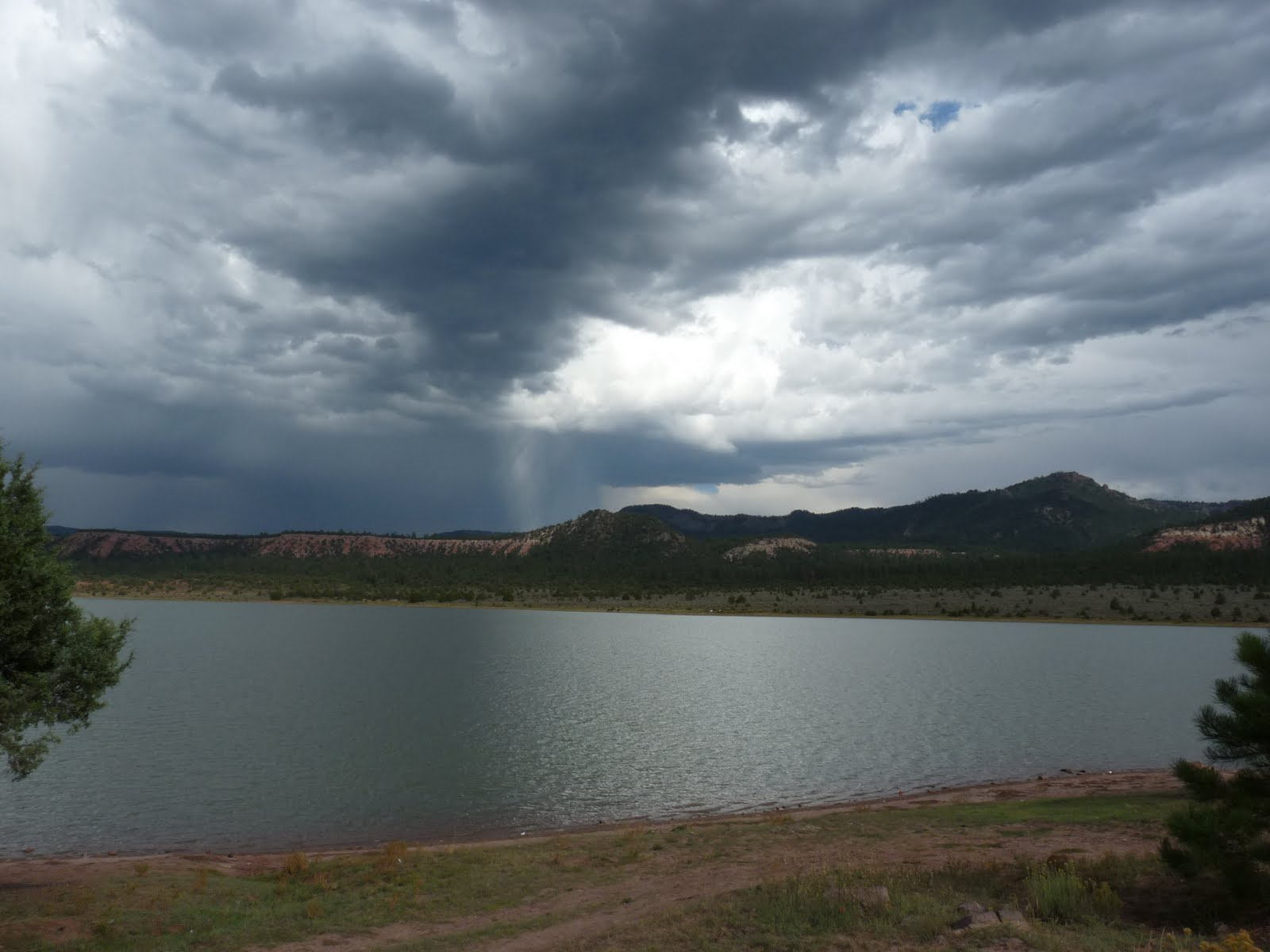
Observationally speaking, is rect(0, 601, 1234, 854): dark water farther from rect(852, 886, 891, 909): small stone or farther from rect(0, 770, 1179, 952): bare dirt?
rect(852, 886, 891, 909): small stone

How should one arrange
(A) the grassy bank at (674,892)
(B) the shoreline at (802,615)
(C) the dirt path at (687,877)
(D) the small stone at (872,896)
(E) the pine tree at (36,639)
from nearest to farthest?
1. (A) the grassy bank at (674,892)
2. (D) the small stone at (872,896)
3. (C) the dirt path at (687,877)
4. (E) the pine tree at (36,639)
5. (B) the shoreline at (802,615)

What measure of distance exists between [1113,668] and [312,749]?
7543 centimetres

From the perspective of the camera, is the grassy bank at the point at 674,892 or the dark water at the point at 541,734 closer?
the grassy bank at the point at 674,892

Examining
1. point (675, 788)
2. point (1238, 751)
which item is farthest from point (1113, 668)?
point (1238, 751)

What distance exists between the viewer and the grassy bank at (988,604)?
142875 millimetres

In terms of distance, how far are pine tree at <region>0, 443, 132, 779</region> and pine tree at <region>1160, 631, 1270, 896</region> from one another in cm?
2446

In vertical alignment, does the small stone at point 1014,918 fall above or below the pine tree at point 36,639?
below

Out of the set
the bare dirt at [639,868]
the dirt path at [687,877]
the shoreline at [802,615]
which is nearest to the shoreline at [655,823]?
the bare dirt at [639,868]

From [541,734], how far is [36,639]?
95.4 ft

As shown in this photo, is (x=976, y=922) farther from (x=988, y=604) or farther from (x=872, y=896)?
(x=988, y=604)

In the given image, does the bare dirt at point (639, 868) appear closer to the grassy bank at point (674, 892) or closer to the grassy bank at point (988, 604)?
the grassy bank at point (674, 892)

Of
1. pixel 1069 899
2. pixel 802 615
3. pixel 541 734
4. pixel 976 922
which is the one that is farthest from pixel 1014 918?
pixel 802 615

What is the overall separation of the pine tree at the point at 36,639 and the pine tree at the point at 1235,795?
2446cm

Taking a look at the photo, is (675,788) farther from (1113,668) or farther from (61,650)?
(1113,668)
